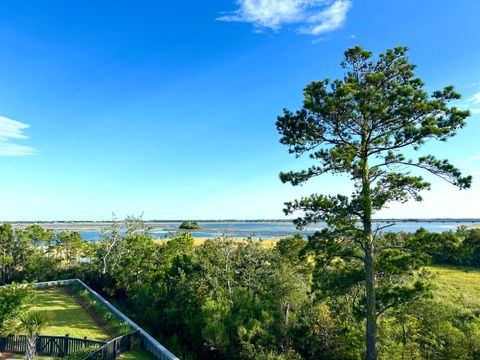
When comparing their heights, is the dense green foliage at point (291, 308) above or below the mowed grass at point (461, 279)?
above

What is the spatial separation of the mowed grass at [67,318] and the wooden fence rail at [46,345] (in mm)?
2258

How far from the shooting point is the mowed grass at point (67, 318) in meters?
18.9

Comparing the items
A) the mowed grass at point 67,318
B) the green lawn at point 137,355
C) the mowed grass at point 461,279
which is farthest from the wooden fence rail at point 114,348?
the mowed grass at point 461,279

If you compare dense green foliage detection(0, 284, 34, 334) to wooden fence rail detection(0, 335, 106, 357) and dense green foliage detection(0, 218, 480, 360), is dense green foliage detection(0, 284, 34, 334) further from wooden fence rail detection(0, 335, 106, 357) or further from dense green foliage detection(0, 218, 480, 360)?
wooden fence rail detection(0, 335, 106, 357)

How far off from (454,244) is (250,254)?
49.6 feet

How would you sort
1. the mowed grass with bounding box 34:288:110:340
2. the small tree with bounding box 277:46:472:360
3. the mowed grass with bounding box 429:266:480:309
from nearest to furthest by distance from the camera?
the small tree with bounding box 277:46:472:360 < the mowed grass with bounding box 34:288:110:340 < the mowed grass with bounding box 429:266:480:309

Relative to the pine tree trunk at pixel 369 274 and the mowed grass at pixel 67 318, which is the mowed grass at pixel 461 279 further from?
the mowed grass at pixel 67 318

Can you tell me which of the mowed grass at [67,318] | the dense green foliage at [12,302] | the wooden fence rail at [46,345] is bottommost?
the mowed grass at [67,318]

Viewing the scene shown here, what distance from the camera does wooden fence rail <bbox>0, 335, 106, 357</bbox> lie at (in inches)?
611

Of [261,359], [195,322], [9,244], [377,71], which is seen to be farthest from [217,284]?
[9,244]

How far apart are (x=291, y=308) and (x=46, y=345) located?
12.7m

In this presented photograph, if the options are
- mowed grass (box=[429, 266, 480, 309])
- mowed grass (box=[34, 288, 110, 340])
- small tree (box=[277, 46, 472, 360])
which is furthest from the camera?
mowed grass (box=[429, 266, 480, 309])

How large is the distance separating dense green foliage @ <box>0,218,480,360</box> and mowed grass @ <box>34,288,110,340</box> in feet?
6.51

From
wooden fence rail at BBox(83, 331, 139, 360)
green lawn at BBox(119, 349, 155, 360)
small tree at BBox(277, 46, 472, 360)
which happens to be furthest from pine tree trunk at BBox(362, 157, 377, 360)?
wooden fence rail at BBox(83, 331, 139, 360)
